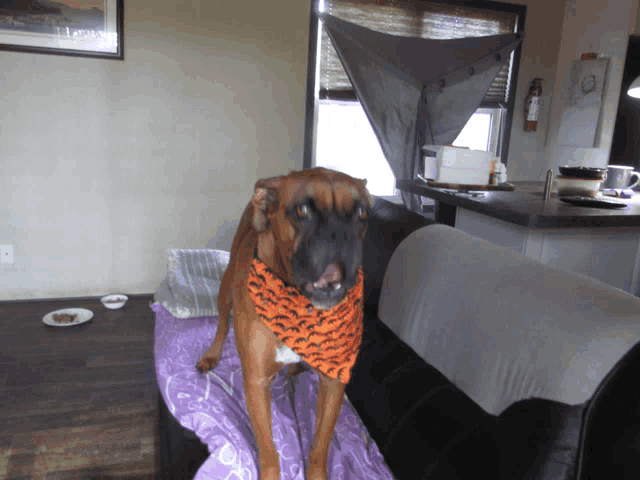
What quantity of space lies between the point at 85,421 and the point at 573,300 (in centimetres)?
186

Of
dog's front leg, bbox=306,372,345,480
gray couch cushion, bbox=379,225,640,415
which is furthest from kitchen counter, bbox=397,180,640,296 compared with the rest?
dog's front leg, bbox=306,372,345,480

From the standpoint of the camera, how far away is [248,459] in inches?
46.9

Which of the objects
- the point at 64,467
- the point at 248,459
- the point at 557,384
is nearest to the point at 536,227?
the point at 557,384

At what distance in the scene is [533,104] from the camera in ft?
12.8

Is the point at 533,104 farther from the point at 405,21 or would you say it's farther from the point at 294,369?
the point at 294,369

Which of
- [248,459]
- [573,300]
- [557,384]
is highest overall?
[573,300]

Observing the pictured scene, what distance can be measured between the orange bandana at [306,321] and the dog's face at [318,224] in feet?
0.39

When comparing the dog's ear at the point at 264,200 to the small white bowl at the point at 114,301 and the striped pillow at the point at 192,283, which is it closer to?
the striped pillow at the point at 192,283

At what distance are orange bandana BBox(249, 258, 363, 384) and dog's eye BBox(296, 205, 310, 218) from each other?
0.74 feet

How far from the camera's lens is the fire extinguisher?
389 cm

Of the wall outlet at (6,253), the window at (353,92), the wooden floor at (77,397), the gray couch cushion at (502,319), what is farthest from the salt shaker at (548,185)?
the wall outlet at (6,253)

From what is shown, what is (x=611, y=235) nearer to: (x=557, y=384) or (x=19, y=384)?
(x=557, y=384)

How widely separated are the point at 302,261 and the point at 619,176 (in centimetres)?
248

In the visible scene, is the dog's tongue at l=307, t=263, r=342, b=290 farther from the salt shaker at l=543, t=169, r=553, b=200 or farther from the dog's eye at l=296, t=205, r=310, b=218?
the salt shaker at l=543, t=169, r=553, b=200
